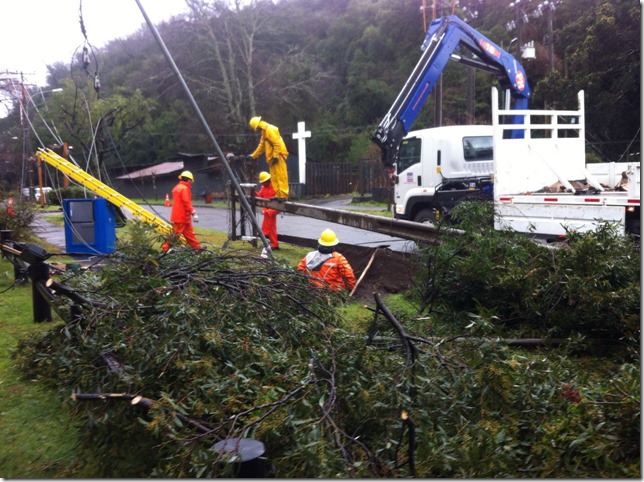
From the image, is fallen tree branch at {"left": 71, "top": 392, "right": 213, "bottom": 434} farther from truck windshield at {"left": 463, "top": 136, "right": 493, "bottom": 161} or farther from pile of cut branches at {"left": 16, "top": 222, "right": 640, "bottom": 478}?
truck windshield at {"left": 463, "top": 136, "right": 493, "bottom": 161}

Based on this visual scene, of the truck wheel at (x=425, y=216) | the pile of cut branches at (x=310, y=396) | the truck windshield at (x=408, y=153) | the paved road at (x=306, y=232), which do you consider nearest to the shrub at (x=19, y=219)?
the paved road at (x=306, y=232)

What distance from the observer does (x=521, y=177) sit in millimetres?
10750

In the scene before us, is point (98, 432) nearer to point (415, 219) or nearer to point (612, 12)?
point (415, 219)

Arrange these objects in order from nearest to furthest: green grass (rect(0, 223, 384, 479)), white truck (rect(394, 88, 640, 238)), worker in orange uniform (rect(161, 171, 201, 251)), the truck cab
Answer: green grass (rect(0, 223, 384, 479)) → white truck (rect(394, 88, 640, 238)) → worker in orange uniform (rect(161, 171, 201, 251)) → the truck cab

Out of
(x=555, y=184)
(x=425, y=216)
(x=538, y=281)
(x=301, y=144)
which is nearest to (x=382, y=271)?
(x=538, y=281)

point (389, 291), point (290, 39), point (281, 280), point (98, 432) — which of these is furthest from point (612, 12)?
point (290, 39)

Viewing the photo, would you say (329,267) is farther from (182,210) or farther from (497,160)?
(182,210)

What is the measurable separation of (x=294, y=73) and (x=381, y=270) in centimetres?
3685

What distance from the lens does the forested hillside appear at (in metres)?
29.5

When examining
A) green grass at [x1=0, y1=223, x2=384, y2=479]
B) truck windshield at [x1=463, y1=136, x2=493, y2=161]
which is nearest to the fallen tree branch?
green grass at [x1=0, y1=223, x2=384, y2=479]

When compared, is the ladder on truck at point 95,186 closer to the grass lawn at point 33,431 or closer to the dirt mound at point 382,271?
the dirt mound at point 382,271

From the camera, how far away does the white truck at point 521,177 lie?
938 cm

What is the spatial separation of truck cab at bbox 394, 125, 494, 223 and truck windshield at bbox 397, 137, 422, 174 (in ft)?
0.07

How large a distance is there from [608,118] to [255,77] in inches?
1035
